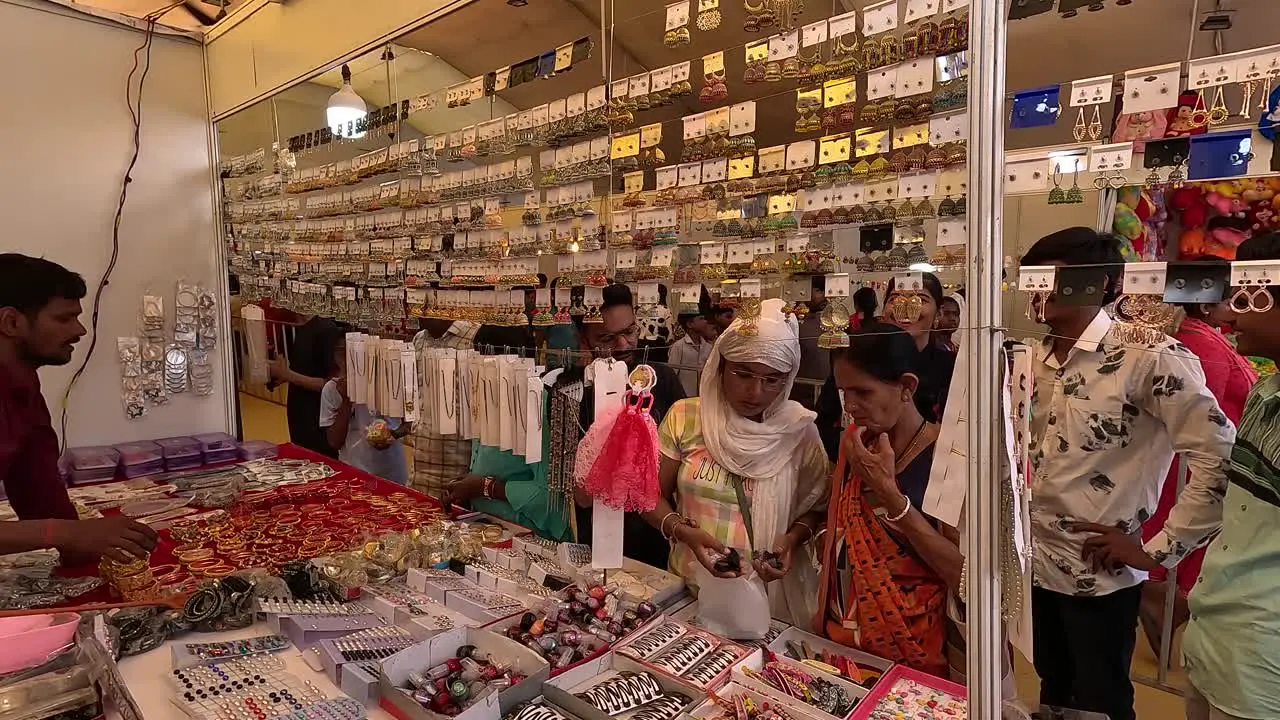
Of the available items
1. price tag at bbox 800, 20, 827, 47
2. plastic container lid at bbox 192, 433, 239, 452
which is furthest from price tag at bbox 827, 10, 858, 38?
plastic container lid at bbox 192, 433, 239, 452

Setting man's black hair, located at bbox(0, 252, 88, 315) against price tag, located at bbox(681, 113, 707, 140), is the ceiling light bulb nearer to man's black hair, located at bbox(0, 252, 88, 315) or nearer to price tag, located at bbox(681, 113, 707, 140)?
man's black hair, located at bbox(0, 252, 88, 315)

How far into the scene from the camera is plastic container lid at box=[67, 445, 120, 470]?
3.41 meters

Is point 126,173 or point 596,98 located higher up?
point 126,173

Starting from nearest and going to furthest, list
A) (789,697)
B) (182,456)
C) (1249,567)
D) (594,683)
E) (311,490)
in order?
1. (1249,567)
2. (789,697)
3. (594,683)
4. (311,490)
5. (182,456)

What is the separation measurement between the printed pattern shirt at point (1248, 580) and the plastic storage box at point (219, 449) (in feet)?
13.3

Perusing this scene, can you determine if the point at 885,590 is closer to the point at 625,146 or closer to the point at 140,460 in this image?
the point at 625,146

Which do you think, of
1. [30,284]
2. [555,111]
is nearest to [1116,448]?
[555,111]

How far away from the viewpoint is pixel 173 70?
407 cm

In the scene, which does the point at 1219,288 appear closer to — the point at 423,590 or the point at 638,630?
the point at 638,630

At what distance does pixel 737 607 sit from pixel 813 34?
139 cm

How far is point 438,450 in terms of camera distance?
2.94 meters

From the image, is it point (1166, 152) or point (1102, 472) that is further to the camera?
point (1102, 472)

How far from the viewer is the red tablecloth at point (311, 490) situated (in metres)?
2.26

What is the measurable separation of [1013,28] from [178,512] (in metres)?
3.24
